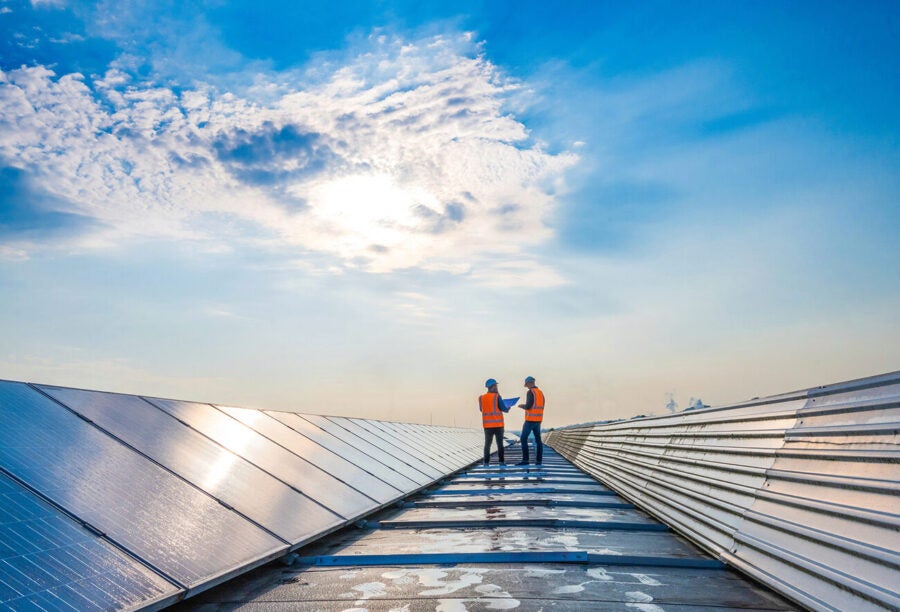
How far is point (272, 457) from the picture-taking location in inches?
281

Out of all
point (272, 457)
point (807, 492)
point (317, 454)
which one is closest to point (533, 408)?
point (317, 454)

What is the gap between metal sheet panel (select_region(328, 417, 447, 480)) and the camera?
1229 centimetres

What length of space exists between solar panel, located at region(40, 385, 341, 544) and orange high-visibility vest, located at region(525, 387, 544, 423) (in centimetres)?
976

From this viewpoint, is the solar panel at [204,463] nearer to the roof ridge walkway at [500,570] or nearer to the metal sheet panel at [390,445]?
the roof ridge walkway at [500,570]

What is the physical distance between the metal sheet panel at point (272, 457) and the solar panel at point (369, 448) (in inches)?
118

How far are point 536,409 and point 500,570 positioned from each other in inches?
435

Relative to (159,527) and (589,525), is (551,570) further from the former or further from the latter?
(159,527)

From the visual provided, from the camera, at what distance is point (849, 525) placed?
346 cm

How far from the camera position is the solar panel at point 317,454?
8125 mm

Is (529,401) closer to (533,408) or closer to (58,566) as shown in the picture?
(533,408)

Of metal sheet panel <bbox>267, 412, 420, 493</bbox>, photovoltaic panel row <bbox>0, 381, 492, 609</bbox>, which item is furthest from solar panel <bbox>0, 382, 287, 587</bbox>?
metal sheet panel <bbox>267, 412, 420, 493</bbox>

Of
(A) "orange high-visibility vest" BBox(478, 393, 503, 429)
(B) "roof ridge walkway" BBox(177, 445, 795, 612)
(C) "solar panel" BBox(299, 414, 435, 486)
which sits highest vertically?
(A) "orange high-visibility vest" BBox(478, 393, 503, 429)

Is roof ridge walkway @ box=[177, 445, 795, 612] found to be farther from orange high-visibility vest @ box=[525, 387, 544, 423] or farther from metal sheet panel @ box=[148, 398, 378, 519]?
orange high-visibility vest @ box=[525, 387, 544, 423]

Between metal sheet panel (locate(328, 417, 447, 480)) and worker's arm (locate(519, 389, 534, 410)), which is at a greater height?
worker's arm (locate(519, 389, 534, 410))
